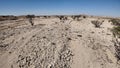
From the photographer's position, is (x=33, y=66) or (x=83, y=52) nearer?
(x=33, y=66)

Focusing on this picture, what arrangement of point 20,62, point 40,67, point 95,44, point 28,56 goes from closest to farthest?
point 40,67 < point 20,62 < point 28,56 < point 95,44

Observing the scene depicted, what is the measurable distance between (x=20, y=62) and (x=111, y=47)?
6.53m

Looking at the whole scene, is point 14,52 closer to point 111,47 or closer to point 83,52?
point 83,52

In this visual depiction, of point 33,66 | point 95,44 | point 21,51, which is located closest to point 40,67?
point 33,66

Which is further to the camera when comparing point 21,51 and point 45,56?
point 21,51

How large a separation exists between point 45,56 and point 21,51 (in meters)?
1.81

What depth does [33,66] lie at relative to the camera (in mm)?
7332

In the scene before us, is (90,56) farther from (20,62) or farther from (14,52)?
(14,52)

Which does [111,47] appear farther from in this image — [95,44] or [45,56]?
[45,56]

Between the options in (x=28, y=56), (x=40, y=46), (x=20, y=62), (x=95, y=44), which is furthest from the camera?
(x=95, y=44)

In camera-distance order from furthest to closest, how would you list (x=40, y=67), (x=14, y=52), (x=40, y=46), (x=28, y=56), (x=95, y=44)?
(x=95, y=44)
(x=40, y=46)
(x=14, y=52)
(x=28, y=56)
(x=40, y=67)

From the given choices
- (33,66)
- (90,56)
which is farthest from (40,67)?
(90,56)

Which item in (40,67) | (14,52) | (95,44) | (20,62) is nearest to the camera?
(40,67)

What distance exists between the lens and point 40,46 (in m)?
10.1
